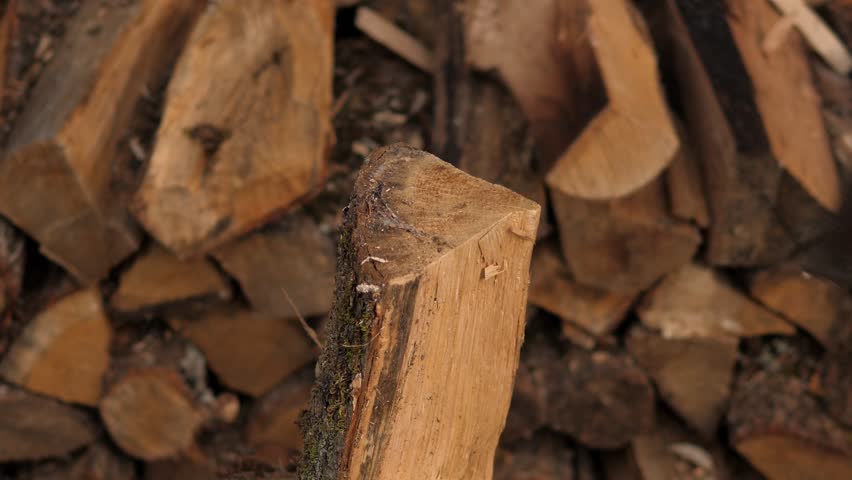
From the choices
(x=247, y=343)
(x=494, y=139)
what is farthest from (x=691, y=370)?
(x=247, y=343)

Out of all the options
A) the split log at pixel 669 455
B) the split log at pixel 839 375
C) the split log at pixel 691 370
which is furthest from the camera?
the split log at pixel 669 455

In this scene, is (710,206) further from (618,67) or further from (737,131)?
(618,67)

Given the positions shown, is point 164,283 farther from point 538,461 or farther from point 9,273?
point 538,461

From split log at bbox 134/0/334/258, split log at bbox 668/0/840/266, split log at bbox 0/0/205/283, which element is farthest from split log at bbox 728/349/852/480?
split log at bbox 0/0/205/283

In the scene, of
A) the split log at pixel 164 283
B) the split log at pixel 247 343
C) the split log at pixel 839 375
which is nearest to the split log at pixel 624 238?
the split log at pixel 839 375

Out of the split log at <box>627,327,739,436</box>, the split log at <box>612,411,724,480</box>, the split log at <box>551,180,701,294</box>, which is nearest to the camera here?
the split log at <box>551,180,701,294</box>

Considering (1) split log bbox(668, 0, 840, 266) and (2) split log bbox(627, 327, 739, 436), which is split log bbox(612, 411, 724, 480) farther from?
(1) split log bbox(668, 0, 840, 266)

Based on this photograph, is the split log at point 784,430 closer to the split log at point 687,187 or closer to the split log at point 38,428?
the split log at point 687,187
